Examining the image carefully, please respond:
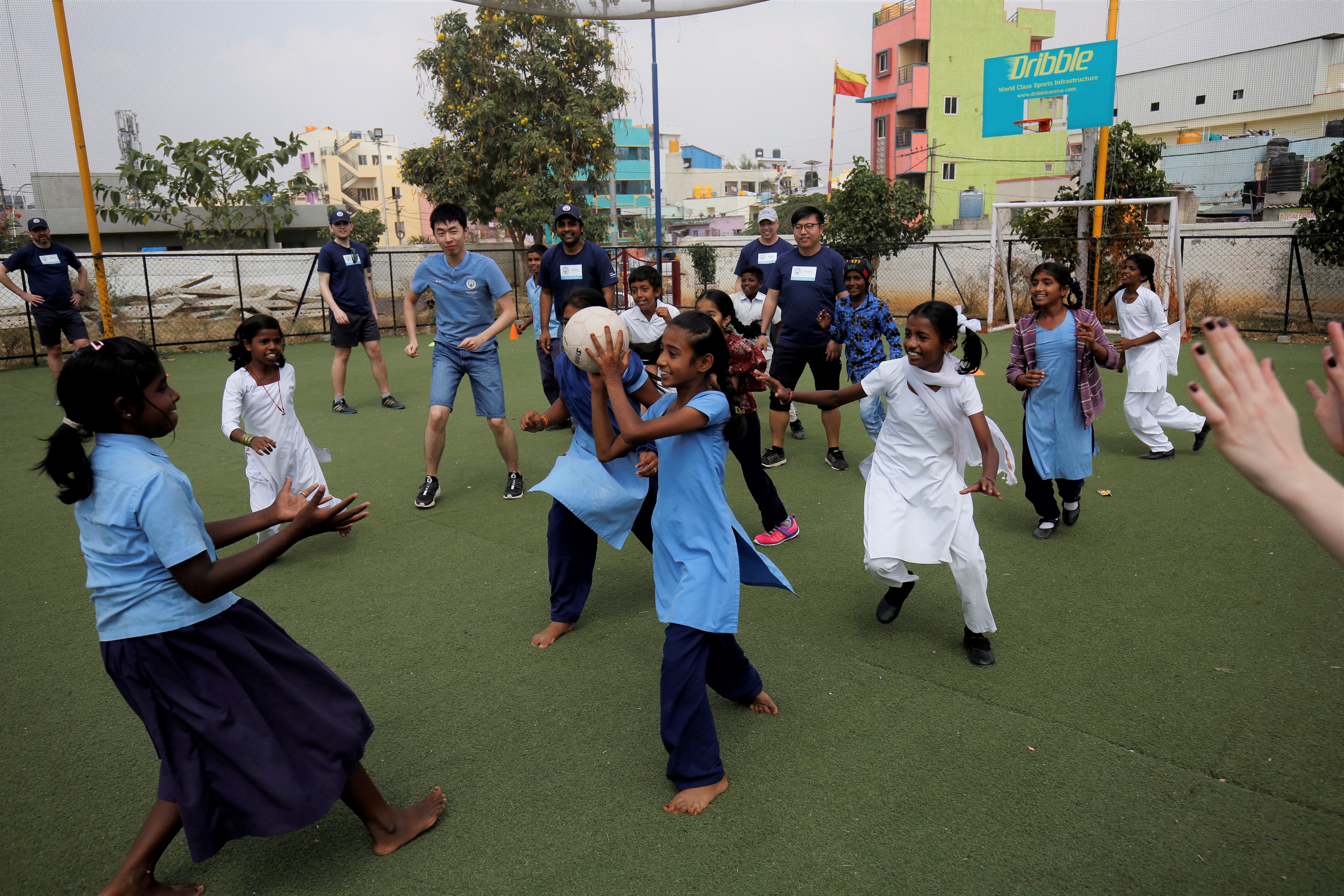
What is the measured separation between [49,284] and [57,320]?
0.45 meters

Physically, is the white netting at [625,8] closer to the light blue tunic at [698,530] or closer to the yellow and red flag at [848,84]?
the light blue tunic at [698,530]

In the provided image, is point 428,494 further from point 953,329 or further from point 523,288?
point 523,288

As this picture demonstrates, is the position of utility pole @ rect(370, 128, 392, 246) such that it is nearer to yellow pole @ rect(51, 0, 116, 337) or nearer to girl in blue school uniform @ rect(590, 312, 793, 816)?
yellow pole @ rect(51, 0, 116, 337)

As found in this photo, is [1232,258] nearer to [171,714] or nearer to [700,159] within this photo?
[171,714]

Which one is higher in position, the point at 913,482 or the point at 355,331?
the point at 355,331

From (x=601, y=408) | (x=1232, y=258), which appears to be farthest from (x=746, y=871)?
(x=1232, y=258)

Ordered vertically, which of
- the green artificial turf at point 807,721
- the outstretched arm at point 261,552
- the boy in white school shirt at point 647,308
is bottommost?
the green artificial turf at point 807,721

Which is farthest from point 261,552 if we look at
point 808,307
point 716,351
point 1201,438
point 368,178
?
point 368,178

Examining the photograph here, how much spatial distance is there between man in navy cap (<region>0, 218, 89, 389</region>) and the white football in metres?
9.09

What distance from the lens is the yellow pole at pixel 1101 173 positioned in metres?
11.4

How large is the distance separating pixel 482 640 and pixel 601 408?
1573 mm

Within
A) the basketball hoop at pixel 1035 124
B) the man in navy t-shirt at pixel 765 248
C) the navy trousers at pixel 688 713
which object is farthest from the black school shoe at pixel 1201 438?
the basketball hoop at pixel 1035 124

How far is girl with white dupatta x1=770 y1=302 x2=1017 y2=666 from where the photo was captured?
11.4 feet

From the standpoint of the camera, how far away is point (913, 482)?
3.62 m
